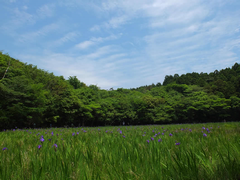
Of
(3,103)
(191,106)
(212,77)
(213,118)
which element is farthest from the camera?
(212,77)

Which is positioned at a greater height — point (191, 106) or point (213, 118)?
point (191, 106)

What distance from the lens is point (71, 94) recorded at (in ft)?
75.1

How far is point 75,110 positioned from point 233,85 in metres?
36.2

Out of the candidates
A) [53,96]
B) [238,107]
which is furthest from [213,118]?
[53,96]

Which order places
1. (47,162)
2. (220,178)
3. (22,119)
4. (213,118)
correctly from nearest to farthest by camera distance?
(220,178), (47,162), (22,119), (213,118)

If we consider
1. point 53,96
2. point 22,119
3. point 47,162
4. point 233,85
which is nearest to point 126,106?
point 53,96

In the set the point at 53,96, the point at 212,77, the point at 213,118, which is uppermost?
the point at 212,77

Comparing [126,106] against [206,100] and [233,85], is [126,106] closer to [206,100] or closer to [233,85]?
[206,100]

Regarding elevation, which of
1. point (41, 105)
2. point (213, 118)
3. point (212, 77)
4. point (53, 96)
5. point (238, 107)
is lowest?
point (213, 118)

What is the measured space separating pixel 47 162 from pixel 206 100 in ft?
112

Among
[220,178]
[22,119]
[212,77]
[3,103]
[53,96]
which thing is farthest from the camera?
[212,77]

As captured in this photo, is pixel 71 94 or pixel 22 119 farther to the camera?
pixel 71 94

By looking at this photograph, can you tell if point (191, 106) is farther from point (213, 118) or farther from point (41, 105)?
point (41, 105)

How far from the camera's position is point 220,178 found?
1.15 metres
